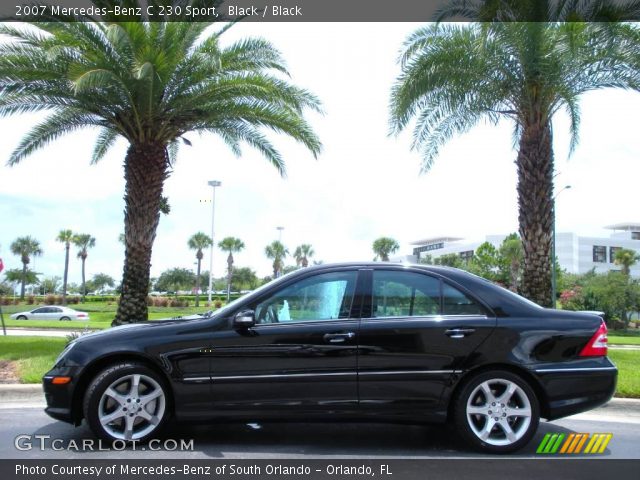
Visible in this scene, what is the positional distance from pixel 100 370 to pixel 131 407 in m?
0.42

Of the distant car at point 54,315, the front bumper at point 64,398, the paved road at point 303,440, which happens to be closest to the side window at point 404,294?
the paved road at point 303,440

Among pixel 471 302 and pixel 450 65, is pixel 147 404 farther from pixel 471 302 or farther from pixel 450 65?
pixel 450 65

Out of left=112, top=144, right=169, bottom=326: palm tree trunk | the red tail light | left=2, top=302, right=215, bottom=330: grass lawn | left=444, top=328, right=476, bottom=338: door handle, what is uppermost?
left=112, top=144, right=169, bottom=326: palm tree trunk

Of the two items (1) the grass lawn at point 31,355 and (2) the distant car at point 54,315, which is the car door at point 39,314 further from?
(1) the grass lawn at point 31,355

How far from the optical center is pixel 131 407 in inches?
190

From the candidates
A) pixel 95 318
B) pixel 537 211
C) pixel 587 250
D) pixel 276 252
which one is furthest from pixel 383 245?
pixel 537 211

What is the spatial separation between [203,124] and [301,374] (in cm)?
999

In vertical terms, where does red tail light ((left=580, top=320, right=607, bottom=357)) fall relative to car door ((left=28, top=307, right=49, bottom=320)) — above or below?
above

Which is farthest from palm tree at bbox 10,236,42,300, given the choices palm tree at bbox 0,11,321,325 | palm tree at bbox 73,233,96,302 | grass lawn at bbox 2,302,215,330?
palm tree at bbox 0,11,321,325

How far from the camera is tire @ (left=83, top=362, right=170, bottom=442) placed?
189 inches

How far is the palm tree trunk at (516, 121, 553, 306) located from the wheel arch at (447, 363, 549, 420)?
7.87 meters

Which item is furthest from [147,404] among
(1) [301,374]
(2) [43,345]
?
(2) [43,345]

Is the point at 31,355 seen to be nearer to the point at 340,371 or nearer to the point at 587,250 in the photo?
the point at 340,371

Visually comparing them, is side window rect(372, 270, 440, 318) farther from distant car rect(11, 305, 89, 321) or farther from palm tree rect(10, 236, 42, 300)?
palm tree rect(10, 236, 42, 300)
